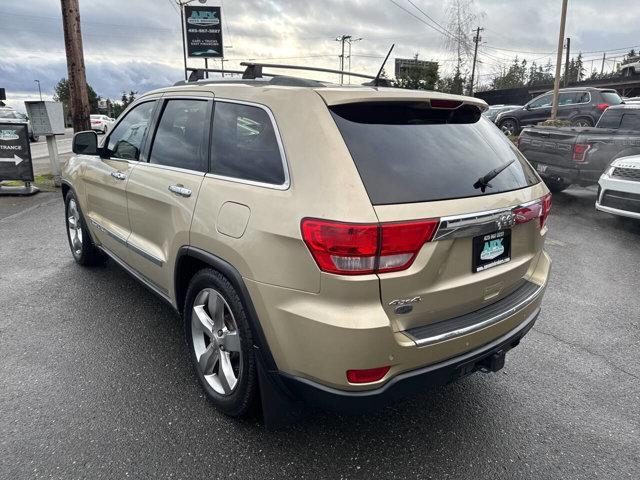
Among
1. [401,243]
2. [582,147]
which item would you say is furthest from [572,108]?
[401,243]

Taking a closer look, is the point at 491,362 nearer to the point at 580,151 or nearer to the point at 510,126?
the point at 580,151

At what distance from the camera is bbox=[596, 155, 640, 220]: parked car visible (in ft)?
20.9

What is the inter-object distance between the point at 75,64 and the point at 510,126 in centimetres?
1599

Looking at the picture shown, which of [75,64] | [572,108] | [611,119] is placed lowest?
[611,119]

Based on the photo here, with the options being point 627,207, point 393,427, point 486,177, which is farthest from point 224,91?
point 627,207

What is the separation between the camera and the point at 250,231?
2.14 m

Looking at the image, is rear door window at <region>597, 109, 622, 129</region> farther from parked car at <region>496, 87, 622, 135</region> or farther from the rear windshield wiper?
the rear windshield wiper

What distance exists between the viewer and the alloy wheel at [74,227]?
4793mm

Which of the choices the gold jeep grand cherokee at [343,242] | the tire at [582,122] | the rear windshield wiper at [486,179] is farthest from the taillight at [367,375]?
the tire at [582,122]

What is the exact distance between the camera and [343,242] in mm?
1865

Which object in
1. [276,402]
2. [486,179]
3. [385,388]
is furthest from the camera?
[486,179]

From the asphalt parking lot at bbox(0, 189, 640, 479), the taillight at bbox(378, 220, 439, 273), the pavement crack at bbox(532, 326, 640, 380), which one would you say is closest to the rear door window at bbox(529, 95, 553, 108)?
the asphalt parking lot at bbox(0, 189, 640, 479)

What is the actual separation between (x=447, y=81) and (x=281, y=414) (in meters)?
42.5

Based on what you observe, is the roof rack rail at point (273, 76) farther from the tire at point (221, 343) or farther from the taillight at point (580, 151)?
the taillight at point (580, 151)
